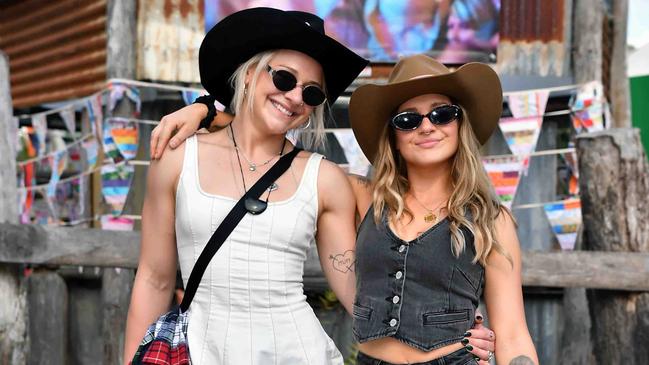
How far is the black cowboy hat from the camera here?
2.48 meters

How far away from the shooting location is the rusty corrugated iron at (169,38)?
19.8 feet

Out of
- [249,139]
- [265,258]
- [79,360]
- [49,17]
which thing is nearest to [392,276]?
[265,258]

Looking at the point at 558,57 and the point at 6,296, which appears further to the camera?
the point at 558,57

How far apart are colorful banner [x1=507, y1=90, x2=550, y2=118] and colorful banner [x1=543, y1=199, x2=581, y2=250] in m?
0.68

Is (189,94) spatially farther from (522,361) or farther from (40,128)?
(522,361)

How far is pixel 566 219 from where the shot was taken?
538 centimetres

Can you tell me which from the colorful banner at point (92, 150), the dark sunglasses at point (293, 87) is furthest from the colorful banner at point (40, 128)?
the dark sunglasses at point (293, 87)


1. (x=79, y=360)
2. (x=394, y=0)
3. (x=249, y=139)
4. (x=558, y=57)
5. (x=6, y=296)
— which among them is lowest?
(x=79, y=360)

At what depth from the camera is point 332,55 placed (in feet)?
8.39

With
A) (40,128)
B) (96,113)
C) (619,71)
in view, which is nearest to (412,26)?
(619,71)

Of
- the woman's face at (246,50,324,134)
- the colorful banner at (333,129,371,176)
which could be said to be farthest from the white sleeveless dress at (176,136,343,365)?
the colorful banner at (333,129,371,176)

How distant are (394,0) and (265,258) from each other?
400 cm

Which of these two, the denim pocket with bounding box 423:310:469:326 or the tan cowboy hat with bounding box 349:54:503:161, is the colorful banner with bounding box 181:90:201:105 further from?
the denim pocket with bounding box 423:310:469:326

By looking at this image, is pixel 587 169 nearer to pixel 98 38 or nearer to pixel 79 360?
pixel 79 360
